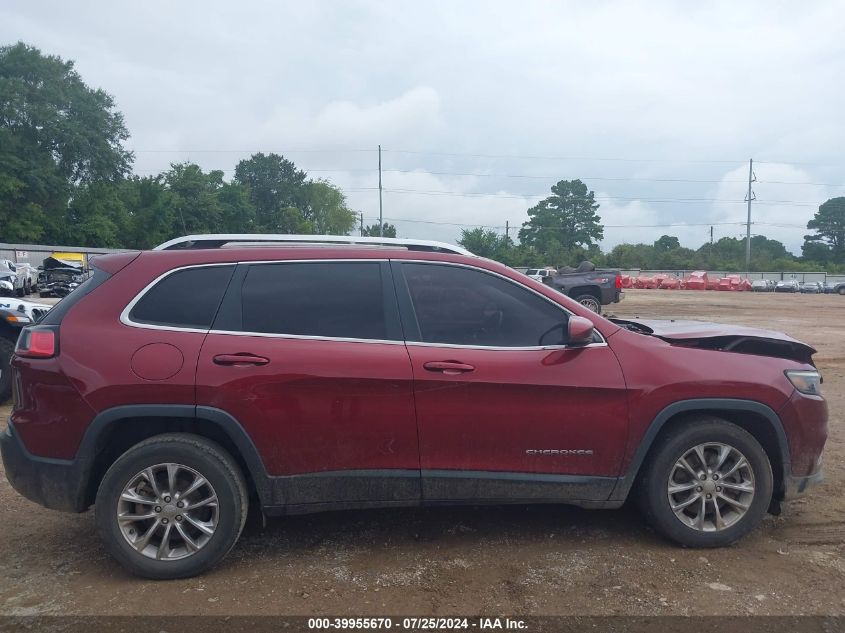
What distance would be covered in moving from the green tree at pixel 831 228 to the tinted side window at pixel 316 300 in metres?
101

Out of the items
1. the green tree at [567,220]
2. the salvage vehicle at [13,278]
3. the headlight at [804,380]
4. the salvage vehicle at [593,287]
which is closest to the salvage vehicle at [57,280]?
the salvage vehicle at [13,278]

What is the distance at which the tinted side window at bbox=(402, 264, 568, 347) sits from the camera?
3.97 m

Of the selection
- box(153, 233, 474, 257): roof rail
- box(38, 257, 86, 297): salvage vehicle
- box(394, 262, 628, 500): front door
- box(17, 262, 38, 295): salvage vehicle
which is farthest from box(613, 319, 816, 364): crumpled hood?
box(17, 262, 38, 295): salvage vehicle

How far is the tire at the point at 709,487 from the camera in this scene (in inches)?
157

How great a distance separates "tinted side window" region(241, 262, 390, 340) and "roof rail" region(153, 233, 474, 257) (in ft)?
1.15

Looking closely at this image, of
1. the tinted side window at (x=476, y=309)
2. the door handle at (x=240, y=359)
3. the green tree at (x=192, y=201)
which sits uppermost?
the green tree at (x=192, y=201)

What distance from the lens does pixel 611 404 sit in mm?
3887

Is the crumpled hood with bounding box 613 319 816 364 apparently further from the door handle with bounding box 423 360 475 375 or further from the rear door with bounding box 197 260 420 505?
the rear door with bounding box 197 260 420 505

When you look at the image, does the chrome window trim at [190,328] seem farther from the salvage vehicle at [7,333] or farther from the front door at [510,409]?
the salvage vehicle at [7,333]

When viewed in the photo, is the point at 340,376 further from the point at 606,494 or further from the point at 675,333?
the point at 675,333

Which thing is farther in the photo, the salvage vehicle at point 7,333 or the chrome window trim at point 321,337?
the salvage vehicle at point 7,333

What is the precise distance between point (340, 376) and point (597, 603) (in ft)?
5.67

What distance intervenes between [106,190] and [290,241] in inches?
2567

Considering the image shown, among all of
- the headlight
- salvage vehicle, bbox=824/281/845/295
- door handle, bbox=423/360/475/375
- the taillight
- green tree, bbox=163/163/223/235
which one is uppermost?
green tree, bbox=163/163/223/235
